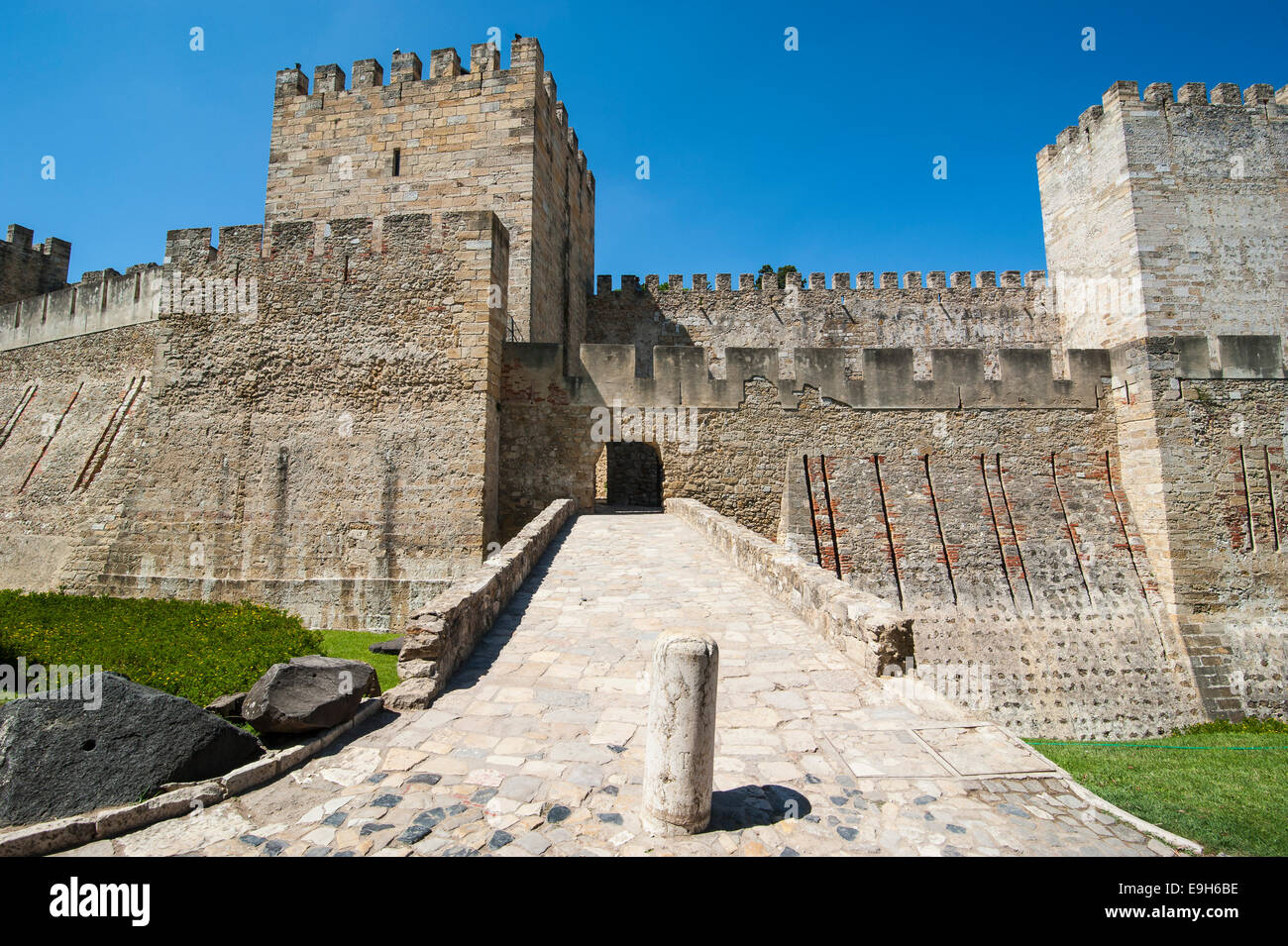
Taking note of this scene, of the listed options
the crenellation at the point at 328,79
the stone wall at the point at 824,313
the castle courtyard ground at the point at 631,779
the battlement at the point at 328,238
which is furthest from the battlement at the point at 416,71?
the castle courtyard ground at the point at 631,779

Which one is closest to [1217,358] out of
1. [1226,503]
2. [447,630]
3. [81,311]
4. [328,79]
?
[1226,503]

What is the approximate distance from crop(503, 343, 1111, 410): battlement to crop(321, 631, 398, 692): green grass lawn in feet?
18.1

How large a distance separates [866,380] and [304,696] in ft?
35.8

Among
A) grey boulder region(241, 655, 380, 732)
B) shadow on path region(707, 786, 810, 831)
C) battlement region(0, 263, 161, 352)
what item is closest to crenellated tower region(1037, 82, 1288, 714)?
shadow on path region(707, 786, 810, 831)

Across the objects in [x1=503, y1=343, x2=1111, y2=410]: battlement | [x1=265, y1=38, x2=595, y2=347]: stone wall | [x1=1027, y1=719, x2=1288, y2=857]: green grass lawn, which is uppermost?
[x1=265, y1=38, x2=595, y2=347]: stone wall

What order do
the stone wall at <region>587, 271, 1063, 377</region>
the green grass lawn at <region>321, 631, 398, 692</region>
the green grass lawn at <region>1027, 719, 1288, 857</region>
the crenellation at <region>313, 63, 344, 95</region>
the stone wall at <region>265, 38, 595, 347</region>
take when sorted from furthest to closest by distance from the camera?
the stone wall at <region>587, 271, 1063, 377</region> → the crenellation at <region>313, 63, 344, 95</region> → the stone wall at <region>265, 38, 595, 347</region> → the green grass lawn at <region>321, 631, 398, 692</region> → the green grass lawn at <region>1027, 719, 1288, 857</region>

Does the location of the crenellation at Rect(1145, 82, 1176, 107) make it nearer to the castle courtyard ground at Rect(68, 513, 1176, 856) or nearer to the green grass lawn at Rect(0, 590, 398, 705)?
the castle courtyard ground at Rect(68, 513, 1176, 856)

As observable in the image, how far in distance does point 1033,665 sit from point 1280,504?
5.54 metres

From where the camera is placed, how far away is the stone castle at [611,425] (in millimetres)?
10578

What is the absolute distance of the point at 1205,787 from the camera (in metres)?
5.75

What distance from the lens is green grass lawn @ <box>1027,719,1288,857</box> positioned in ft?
14.6
